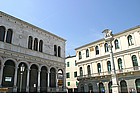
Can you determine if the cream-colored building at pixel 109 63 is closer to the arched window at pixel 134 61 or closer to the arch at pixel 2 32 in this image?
the arched window at pixel 134 61

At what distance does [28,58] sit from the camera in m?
19.4

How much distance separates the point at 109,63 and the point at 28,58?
17.5m

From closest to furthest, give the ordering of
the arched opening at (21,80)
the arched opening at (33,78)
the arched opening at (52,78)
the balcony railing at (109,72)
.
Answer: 1. the arched opening at (21,80)
2. the arched opening at (33,78)
3. the balcony railing at (109,72)
4. the arched opening at (52,78)

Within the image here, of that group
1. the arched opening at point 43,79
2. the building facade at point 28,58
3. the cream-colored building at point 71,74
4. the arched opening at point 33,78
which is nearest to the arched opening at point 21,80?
the building facade at point 28,58

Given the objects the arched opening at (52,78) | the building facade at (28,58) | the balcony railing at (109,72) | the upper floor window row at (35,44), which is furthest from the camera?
the arched opening at (52,78)

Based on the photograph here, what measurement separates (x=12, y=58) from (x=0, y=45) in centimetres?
236

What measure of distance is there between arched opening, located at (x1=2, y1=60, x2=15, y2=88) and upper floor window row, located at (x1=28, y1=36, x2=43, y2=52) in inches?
188

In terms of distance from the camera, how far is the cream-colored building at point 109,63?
22844mm

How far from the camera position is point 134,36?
Result: 2373 centimetres

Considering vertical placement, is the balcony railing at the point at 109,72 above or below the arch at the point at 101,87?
above

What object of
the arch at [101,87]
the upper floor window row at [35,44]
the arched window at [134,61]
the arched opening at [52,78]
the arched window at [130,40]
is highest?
the arched window at [130,40]
